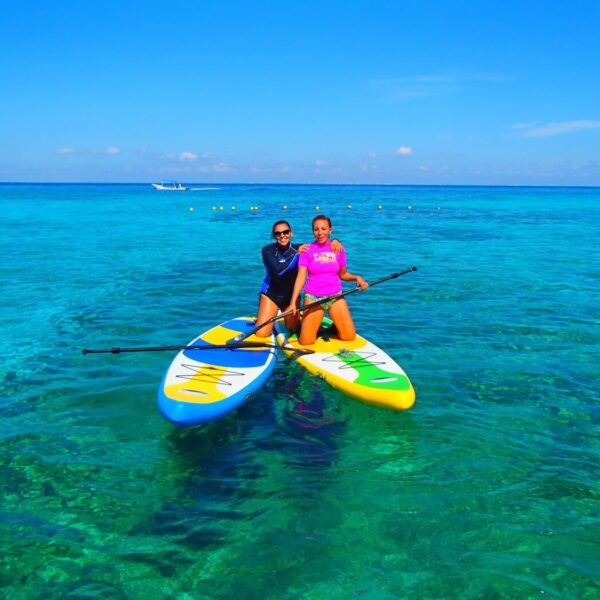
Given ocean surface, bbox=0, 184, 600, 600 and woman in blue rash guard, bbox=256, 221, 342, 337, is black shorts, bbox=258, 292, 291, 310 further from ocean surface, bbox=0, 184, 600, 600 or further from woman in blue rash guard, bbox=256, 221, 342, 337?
ocean surface, bbox=0, 184, 600, 600

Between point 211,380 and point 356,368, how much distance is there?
2.22m

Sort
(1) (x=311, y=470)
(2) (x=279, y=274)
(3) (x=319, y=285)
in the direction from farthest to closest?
1. (2) (x=279, y=274)
2. (3) (x=319, y=285)
3. (1) (x=311, y=470)

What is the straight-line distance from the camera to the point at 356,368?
25.5 feet

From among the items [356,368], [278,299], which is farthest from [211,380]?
[278,299]

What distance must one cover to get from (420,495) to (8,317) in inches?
439

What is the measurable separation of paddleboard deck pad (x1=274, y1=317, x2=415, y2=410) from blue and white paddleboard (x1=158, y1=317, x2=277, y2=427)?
56 centimetres

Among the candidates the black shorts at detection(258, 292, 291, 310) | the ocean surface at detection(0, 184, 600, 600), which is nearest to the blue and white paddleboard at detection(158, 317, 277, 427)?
the ocean surface at detection(0, 184, 600, 600)

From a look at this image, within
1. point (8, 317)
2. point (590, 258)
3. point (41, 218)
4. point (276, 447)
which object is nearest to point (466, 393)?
point (276, 447)

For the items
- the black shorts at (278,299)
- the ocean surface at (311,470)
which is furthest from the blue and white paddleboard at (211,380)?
the black shorts at (278,299)

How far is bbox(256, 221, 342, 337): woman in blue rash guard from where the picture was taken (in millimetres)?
8711

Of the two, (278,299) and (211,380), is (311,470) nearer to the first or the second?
(211,380)

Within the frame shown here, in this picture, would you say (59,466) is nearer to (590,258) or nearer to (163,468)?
(163,468)

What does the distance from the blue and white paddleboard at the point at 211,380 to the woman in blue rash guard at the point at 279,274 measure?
55cm

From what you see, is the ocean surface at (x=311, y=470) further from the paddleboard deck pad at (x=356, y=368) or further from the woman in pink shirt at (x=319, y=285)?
the woman in pink shirt at (x=319, y=285)
